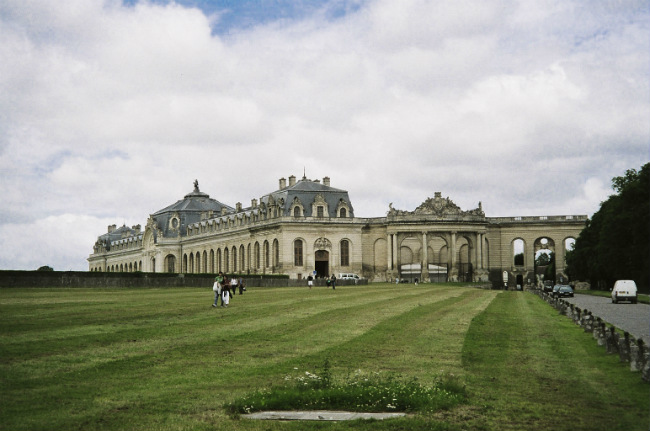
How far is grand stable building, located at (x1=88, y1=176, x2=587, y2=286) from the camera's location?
129250mm

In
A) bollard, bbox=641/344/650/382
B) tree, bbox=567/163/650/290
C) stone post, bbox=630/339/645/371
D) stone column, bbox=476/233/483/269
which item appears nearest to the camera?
bollard, bbox=641/344/650/382

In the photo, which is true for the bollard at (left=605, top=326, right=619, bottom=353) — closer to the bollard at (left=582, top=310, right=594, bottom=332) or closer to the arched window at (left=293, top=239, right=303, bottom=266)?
the bollard at (left=582, top=310, right=594, bottom=332)

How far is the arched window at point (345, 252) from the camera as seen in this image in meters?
134

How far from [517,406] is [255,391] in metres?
5.42

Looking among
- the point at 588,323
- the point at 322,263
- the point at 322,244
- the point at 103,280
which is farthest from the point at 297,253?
the point at 588,323

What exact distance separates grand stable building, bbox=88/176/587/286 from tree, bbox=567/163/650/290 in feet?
82.3

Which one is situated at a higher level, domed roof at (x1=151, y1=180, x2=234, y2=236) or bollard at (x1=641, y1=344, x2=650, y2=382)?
domed roof at (x1=151, y1=180, x2=234, y2=236)

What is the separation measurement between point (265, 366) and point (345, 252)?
113503 mm

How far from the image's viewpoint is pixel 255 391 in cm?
1722

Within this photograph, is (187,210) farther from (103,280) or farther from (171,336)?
(171,336)

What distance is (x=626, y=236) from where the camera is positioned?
85.7 metres

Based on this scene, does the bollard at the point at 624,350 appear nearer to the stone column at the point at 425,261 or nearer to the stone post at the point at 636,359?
the stone post at the point at 636,359

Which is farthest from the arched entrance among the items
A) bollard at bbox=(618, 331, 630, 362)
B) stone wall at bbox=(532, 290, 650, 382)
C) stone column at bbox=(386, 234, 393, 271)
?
bollard at bbox=(618, 331, 630, 362)

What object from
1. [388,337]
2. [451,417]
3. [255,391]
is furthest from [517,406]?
[388,337]
